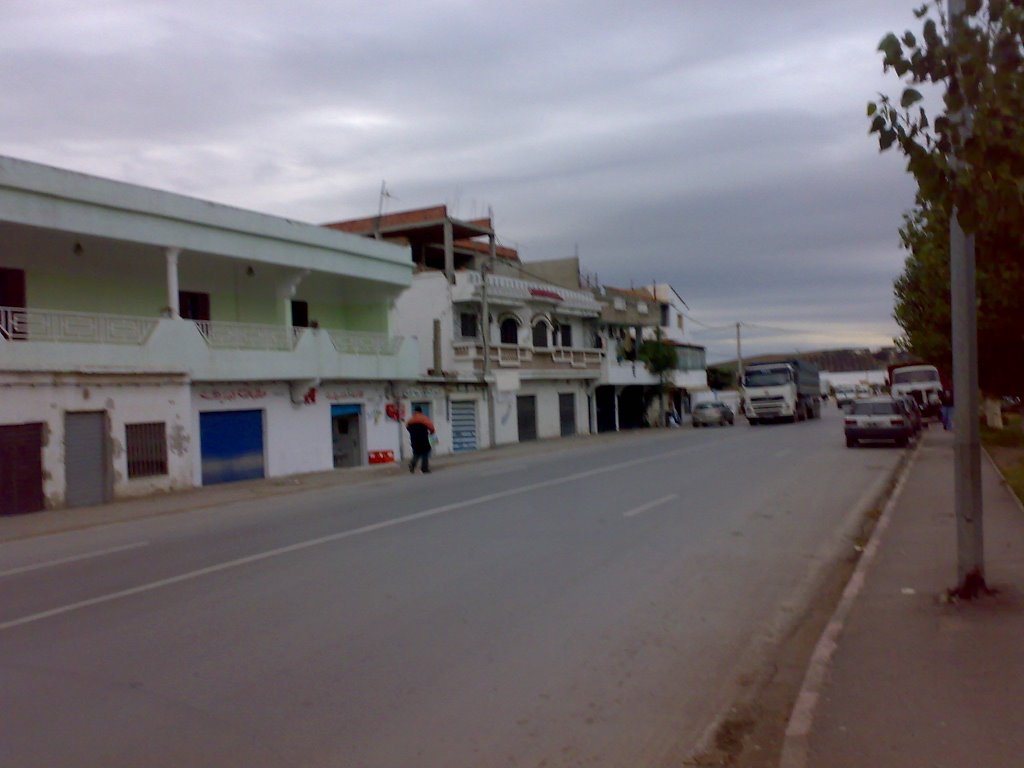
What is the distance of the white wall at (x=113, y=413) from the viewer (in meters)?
18.2

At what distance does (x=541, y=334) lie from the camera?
44.0 metres

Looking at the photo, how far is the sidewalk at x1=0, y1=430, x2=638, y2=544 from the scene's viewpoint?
1633cm

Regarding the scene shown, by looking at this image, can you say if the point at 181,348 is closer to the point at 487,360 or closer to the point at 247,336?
the point at 247,336

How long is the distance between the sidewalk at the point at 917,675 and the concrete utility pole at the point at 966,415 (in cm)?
35

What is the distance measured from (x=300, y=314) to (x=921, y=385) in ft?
112

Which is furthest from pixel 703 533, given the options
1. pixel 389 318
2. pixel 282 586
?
pixel 389 318

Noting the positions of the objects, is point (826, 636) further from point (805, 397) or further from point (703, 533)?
point (805, 397)

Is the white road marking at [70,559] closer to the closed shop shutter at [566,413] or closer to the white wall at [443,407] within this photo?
the white wall at [443,407]

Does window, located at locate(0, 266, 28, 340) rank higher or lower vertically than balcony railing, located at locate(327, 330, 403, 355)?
higher

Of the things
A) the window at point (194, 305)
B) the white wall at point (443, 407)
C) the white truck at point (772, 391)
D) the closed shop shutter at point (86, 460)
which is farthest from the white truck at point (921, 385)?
the closed shop shutter at point (86, 460)

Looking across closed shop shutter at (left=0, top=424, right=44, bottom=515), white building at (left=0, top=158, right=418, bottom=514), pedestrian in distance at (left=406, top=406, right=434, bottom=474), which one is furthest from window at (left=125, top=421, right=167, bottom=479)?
pedestrian in distance at (left=406, top=406, right=434, bottom=474)

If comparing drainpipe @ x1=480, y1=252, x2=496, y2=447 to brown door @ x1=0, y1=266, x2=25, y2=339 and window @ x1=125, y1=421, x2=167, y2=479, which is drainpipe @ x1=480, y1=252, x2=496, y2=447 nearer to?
window @ x1=125, y1=421, x2=167, y2=479

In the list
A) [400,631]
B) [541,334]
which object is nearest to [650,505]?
[400,631]

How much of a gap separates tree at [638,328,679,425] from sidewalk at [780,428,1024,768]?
4343cm
